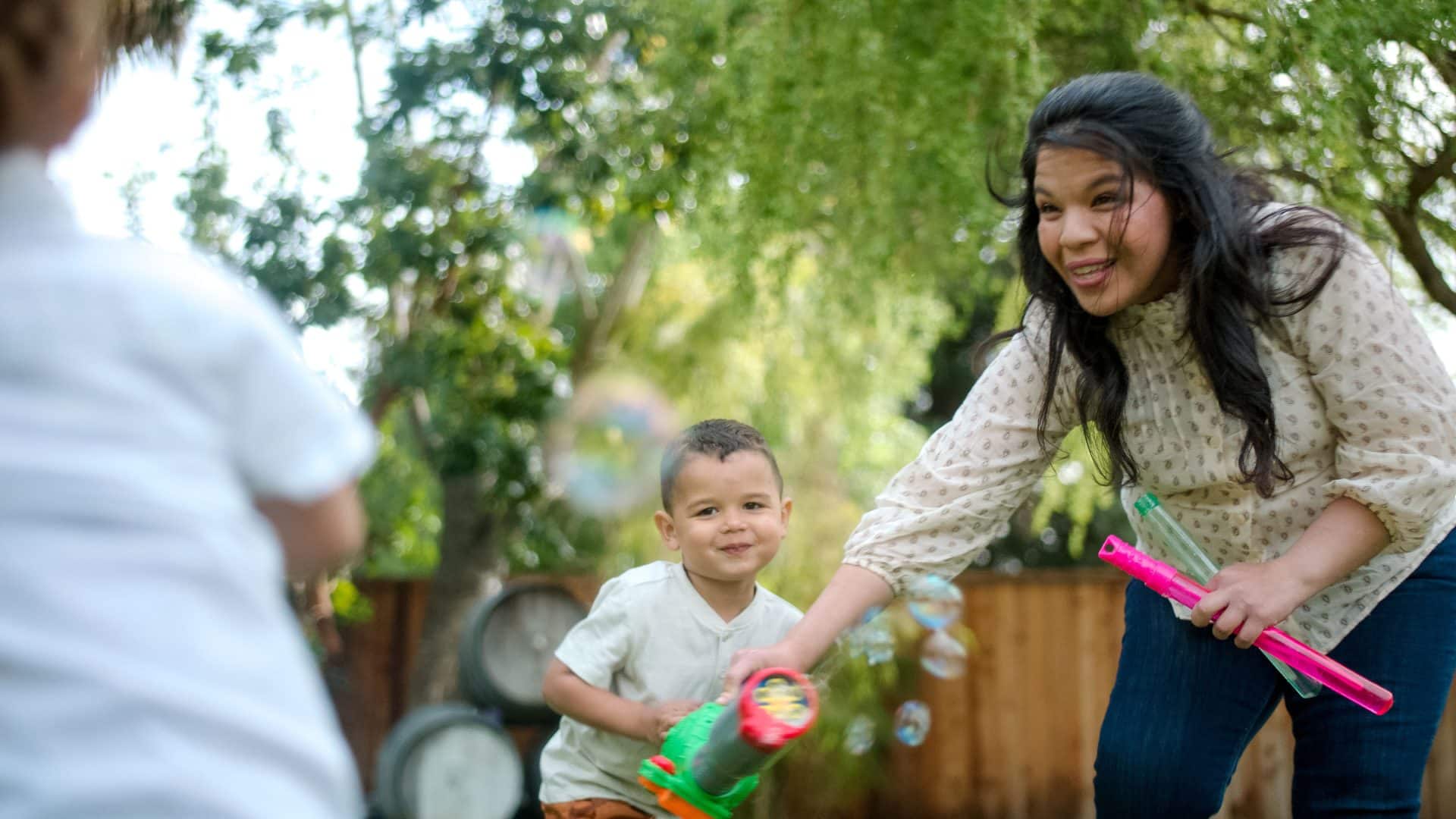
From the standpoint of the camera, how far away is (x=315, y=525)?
108 centimetres

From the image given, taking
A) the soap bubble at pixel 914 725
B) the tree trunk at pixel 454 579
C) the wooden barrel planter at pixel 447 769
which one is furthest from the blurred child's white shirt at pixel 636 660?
the tree trunk at pixel 454 579

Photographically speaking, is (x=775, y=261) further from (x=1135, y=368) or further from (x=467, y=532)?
(x=1135, y=368)

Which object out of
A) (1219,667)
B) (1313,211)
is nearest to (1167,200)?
(1313,211)

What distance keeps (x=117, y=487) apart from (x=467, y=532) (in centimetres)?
699

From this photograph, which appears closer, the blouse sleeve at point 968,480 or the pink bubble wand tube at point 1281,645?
the pink bubble wand tube at point 1281,645

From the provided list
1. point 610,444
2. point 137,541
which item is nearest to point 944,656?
point 137,541

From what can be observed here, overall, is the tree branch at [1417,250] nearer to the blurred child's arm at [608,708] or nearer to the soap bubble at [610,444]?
the blurred child's arm at [608,708]

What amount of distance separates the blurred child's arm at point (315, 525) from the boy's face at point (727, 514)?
4.62ft

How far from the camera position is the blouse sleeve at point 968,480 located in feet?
6.88

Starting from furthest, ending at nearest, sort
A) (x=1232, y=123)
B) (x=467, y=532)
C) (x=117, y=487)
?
(x=467, y=532) → (x=1232, y=123) → (x=117, y=487)

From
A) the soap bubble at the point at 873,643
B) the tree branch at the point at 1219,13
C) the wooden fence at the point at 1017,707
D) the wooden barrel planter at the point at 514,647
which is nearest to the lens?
the soap bubble at the point at 873,643

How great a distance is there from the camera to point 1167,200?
200 cm

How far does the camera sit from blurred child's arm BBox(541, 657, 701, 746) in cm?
225

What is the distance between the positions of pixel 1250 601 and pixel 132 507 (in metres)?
1.48
